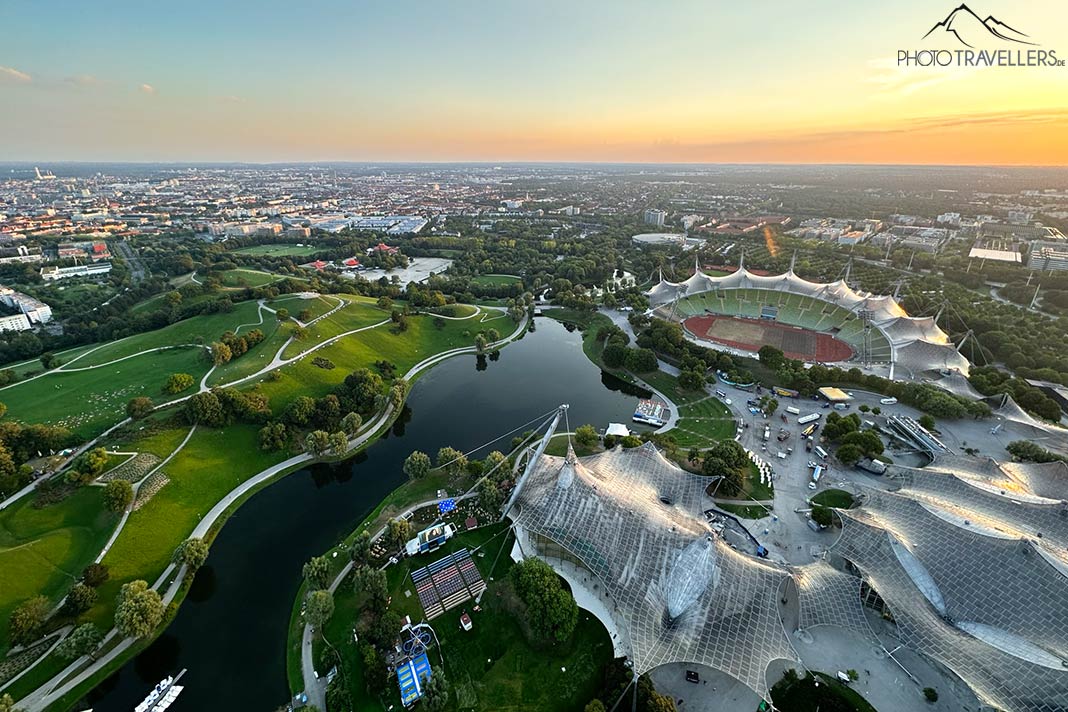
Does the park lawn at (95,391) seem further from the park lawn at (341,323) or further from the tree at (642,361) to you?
the tree at (642,361)

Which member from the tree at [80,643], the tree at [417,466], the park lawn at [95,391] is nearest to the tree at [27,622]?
the tree at [80,643]

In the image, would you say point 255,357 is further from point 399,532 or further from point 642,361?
point 642,361

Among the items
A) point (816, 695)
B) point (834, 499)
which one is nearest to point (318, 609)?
point (816, 695)

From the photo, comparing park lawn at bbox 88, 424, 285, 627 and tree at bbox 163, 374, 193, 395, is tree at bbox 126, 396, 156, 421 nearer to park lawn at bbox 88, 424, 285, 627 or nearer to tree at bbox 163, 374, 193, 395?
tree at bbox 163, 374, 193, 395

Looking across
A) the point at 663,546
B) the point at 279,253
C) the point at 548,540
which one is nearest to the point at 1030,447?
the point at 663,546

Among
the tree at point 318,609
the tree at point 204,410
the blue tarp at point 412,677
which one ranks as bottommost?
the blue tarp at point 412,677

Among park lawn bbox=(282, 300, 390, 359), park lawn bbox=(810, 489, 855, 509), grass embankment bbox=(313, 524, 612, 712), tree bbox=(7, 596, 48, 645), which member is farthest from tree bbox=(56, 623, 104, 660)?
park lawn bbox=(810, 489, 855, 509)
